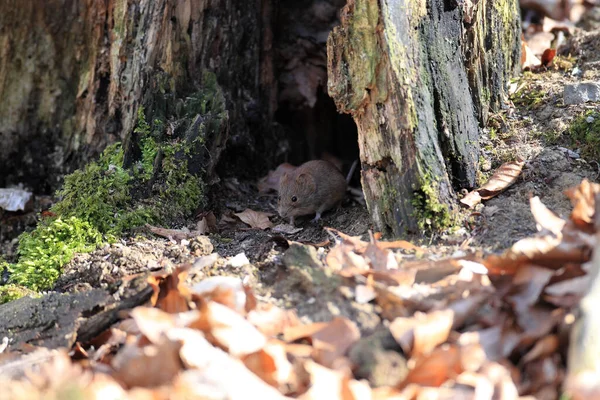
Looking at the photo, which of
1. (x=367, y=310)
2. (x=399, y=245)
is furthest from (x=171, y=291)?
(x=399, y=245)

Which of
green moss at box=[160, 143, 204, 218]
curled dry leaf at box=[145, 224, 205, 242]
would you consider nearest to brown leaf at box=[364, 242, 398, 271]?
curled dry leaf at box=[145, 224, 205, 242]

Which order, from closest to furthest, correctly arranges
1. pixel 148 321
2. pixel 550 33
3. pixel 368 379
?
1. pixel 368 379
2. pixel 148 321
3. pixel 550 33

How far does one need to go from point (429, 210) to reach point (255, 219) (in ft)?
5.85

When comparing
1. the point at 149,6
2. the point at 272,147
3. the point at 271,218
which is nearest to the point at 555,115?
the point at 271,218

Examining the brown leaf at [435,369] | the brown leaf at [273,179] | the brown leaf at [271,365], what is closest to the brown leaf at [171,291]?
the brown leaf at [271,365]

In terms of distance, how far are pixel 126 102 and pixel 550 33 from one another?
13.6 feet

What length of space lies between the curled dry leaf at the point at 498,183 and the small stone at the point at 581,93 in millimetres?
798

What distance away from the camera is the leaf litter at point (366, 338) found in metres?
2.50

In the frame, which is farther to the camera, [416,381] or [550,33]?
[550,33]

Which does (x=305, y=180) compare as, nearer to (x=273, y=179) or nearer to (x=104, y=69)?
(x=273, y=179)

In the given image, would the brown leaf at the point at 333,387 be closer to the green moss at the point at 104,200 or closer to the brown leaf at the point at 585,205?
the brown leaf at the point at 585,205

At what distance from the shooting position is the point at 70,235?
440 centimetres

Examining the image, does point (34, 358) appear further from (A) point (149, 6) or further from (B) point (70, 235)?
(A) point (149, 6)

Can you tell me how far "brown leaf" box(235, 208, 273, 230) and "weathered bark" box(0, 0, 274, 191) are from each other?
543 millimetres
